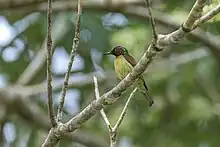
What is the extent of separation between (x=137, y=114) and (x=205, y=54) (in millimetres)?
1080

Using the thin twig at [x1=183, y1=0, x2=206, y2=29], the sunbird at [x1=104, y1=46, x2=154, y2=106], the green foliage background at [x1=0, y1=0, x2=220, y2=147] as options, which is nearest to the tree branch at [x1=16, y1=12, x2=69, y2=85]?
the green foliage background at [x1=0, y1=0, x2=220, y2=147]

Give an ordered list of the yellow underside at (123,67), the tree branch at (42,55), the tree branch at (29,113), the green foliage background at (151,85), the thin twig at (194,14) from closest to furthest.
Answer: the thin twig at (194,14) < the yellow underside at (123,67) < the tree branch at (29,113) < the tree branch at (42,55) < the green foliage background at (151,85)

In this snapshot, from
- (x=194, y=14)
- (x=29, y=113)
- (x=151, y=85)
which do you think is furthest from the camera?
(x=151, y=85)

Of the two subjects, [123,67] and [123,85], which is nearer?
[123,85]

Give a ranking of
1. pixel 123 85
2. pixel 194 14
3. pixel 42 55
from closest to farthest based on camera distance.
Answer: pixel 194 14 < pixel 123 85 < pixel 42 55

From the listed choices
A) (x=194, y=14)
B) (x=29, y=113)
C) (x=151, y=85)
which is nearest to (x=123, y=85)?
(x=194, y=14)

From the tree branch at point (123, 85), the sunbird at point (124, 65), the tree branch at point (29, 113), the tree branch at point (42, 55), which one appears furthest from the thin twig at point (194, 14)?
the tree branch at point (42, 55)

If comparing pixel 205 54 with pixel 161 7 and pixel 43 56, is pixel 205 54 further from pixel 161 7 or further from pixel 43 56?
pixel 43 56

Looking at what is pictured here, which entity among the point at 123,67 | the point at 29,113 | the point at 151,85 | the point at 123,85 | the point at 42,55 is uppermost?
the point at 42,55

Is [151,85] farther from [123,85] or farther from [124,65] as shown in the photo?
[123,85]

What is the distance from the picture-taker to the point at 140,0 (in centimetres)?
468

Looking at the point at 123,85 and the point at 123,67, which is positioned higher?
the point at 123,67

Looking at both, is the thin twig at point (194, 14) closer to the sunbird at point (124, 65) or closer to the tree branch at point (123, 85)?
the tree branch at point (123, 85)

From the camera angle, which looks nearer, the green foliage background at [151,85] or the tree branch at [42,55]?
the tree branch at [42,55]
